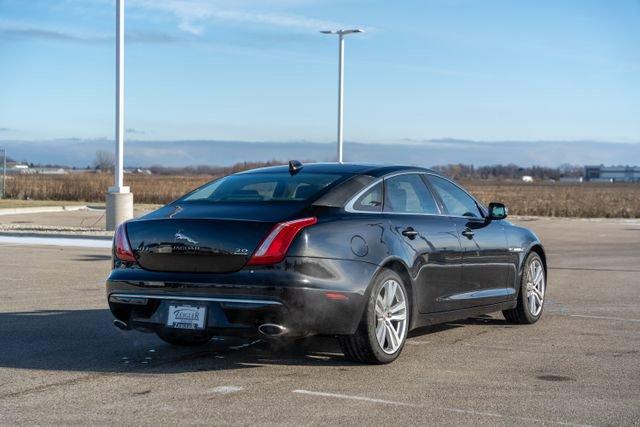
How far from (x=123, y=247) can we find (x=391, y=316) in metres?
2.12

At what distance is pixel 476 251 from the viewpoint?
9.26 meters

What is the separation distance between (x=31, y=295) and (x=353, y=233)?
5.64 metres

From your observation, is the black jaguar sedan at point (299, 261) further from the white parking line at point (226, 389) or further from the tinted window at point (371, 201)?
the white parking line at point (226, 389)

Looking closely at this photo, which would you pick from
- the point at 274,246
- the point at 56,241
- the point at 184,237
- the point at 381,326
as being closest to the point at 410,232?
the point at 381,326

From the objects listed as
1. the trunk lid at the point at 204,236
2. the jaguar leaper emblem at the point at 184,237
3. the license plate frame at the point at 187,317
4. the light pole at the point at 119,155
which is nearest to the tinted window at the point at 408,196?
the trunk lid at the point at 204,236

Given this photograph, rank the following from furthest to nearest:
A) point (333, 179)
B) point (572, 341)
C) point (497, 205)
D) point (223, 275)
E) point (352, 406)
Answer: point (497, 205) < point (572, 341) < point (333, 179) < point (223, 275) < point (352, 406)

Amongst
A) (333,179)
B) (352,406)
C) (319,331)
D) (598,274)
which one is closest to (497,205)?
(333,179)

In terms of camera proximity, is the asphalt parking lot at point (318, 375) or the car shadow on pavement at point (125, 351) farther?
the car shadow on pavement at point (125, 351)

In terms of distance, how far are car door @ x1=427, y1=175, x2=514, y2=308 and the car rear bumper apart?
156 cm

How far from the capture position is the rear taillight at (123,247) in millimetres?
7824

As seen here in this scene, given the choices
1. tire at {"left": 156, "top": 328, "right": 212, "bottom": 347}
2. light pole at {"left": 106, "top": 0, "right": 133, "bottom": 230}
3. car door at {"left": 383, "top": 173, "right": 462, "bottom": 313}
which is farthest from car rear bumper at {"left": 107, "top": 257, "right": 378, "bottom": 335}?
light pole at {"left": 106, "top": 0, "right": 133, "bottom": 230}

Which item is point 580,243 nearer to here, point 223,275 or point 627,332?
point 627,332

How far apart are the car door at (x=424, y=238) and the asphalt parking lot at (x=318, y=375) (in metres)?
0.52

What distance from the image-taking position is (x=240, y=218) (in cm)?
751
